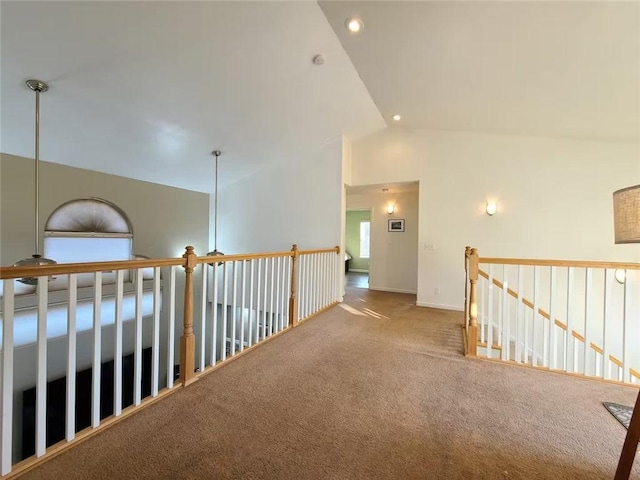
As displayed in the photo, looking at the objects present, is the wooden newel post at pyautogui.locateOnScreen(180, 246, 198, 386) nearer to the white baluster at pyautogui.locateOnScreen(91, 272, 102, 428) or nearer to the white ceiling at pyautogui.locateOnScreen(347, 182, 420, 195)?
the white baluster at pyautogui.locateOnScreen(91, 272, 102, 428)

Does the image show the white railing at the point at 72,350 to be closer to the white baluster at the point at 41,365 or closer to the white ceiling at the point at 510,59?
the white baluster at the point at 41,365

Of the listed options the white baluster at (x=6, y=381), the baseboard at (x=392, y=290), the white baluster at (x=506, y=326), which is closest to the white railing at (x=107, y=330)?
the white baluster at (x=6, y=381)

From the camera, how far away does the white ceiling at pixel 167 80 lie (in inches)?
83.4

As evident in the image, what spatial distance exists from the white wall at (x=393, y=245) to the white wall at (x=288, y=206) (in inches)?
73.9

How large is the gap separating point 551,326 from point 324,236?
3.28 m

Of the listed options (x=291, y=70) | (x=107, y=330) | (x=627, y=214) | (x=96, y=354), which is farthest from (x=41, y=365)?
(x=107, y=330)

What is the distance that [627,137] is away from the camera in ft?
11.4

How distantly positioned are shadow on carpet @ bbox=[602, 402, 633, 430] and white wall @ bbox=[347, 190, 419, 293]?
4.12 m

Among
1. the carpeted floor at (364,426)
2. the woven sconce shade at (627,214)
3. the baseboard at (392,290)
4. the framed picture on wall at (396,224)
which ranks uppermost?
the framed picture on wall at (396,224)

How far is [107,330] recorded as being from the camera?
463 cm

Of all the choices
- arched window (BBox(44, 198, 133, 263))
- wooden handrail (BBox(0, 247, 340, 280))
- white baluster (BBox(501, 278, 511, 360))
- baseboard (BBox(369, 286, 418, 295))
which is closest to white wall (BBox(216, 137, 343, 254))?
arched window (BBox(44, 198, 133, 263))

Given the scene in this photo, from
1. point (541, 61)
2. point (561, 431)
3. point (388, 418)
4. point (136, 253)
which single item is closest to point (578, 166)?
point (541, 61)

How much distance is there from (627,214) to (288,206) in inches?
180

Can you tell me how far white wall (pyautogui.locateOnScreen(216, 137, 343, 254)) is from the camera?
496 cm
